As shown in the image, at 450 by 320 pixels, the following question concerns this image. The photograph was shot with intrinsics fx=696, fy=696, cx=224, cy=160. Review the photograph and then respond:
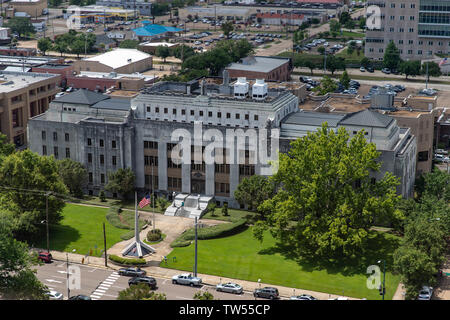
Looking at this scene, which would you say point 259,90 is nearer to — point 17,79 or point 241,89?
point 241,89

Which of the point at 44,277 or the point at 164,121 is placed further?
the point at 164,121

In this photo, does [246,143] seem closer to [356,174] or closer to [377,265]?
[356,174]

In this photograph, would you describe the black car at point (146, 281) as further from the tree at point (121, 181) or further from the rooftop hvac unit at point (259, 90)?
the rooftop hvac unit at point (259, 90)

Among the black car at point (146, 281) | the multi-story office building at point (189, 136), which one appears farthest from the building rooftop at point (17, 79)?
the black car at point (146, 281)

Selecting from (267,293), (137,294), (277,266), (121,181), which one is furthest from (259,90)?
(137,294)

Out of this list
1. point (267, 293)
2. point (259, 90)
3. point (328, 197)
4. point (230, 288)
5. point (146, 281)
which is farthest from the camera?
point (259, 90)

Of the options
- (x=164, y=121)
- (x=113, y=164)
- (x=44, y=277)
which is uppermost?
(x=164, y=121)

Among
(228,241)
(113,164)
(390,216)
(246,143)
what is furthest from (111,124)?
(390,216)
